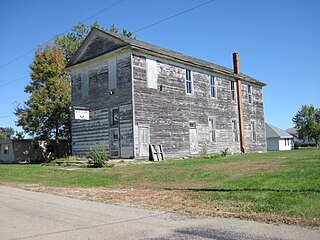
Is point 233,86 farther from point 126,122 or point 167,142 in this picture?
point 126,122

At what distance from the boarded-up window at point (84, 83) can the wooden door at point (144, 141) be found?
6.18 meters

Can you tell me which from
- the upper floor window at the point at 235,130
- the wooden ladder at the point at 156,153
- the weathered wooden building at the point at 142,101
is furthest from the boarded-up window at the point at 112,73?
the upper floor window at the point at 235,130

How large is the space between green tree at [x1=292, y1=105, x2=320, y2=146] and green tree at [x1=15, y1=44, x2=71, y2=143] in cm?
5570

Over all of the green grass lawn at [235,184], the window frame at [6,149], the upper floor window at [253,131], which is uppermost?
the upper floor window at [253,131]

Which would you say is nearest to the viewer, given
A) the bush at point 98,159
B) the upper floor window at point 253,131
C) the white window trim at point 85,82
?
the bush at point 98,159

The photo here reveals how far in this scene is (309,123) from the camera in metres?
74.8

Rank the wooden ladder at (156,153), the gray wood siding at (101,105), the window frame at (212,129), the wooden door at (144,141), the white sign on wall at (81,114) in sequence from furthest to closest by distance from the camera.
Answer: the window frame at (212,129) → the white sign on wall at (81,114) → the wooden ladder at (156,153) → the gray wood siding at (101,105) → the wooden door at (144,141)

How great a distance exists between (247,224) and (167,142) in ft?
59.9

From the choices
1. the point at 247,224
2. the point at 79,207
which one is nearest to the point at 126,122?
the point at 79,207

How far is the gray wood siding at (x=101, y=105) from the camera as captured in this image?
74.9 ft

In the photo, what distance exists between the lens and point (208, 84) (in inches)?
1169

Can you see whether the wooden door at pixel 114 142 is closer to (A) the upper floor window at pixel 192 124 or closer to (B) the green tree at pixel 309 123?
(A) the upper floor window at pixel 192 124

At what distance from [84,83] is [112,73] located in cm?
356

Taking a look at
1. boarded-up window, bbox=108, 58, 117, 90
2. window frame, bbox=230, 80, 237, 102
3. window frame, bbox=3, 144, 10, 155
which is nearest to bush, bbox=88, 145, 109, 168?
boarded-up window, bbox=108, 58, 117, 90
